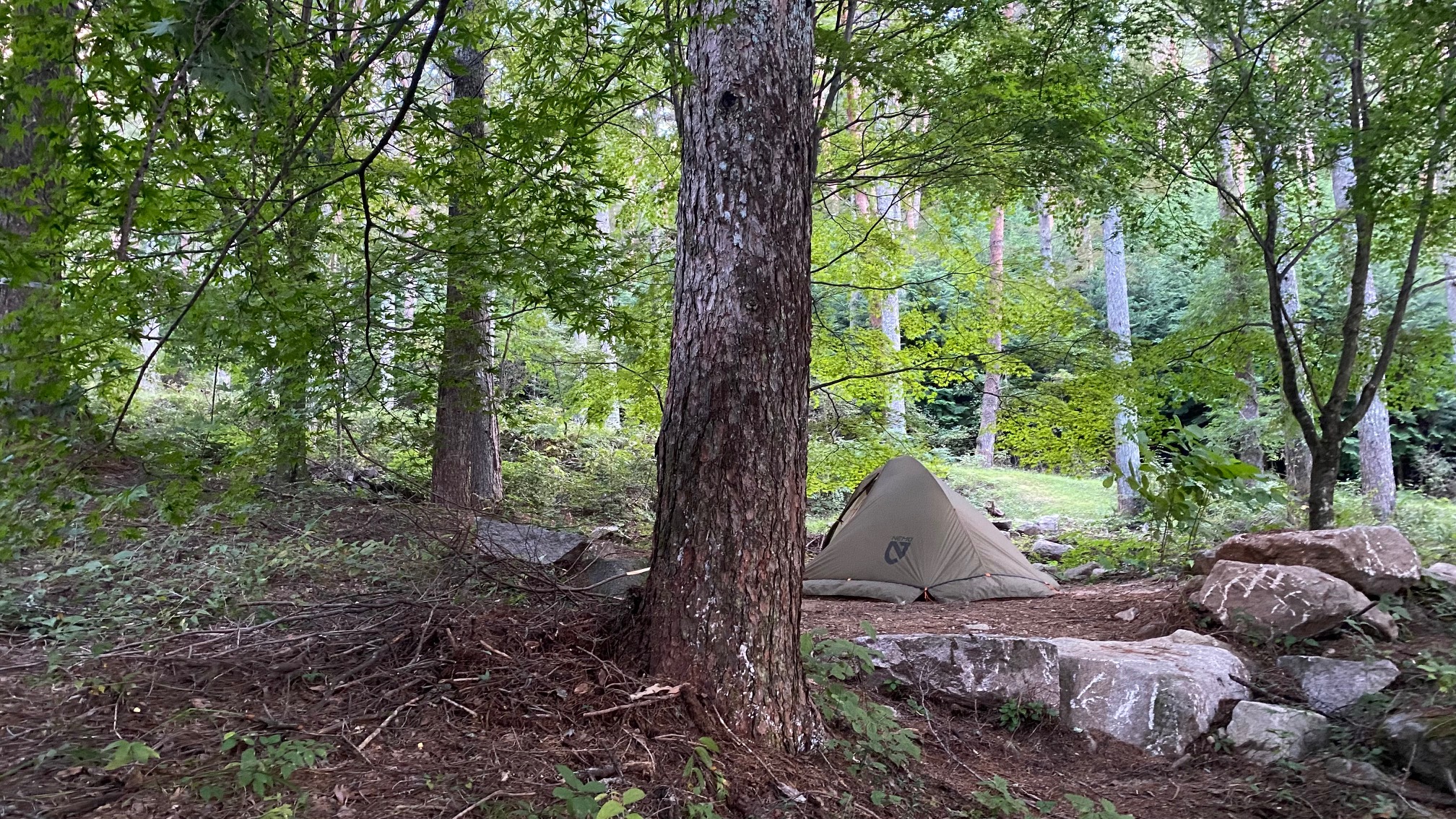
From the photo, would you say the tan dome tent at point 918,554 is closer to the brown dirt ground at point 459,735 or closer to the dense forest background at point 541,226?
the dense forest background at point 541,226

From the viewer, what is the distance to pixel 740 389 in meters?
3.04

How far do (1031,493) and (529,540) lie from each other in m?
14.7

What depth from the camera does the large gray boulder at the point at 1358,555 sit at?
5219 millimetres

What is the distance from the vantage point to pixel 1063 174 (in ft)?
21.2

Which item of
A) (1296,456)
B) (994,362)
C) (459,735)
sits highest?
(994,362)

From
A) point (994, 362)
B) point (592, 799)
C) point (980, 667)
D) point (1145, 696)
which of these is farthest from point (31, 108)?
point (994, 362)

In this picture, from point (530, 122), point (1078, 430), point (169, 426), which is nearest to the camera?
point (530, 122)

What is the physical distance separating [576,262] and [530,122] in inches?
40.3

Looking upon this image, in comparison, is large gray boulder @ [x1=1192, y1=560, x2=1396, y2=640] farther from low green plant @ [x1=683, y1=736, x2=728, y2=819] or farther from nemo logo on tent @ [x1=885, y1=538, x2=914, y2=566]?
low green plant @ [x1=683, y1=736, x2=728, y2=819]

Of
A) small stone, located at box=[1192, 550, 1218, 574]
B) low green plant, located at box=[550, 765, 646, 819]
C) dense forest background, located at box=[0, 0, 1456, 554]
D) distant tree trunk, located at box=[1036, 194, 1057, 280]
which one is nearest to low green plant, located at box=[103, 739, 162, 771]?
dense forest background, located at box=[0, 0, 1456, 554]

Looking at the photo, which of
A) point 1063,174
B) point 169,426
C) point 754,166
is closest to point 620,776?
point 754,166

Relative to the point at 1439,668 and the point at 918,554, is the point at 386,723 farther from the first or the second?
the point at 918,554

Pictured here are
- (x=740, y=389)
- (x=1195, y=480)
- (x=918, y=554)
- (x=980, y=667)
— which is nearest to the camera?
(x=740, y=389)

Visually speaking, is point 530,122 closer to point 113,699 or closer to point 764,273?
point 764,273
